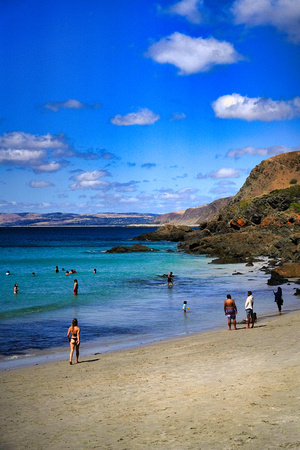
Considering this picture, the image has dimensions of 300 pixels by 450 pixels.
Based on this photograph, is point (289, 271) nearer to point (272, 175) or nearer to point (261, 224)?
point (261, 224)

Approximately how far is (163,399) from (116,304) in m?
20.0

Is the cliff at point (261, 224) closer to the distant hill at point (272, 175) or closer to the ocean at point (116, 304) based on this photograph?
the distant hill at point (272, 175)

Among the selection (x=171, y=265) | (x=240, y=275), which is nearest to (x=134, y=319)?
(x=240, y=275)

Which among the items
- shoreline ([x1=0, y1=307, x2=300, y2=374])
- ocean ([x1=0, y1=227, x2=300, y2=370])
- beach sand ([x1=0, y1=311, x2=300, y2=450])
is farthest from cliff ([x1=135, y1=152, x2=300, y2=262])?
beach sand ([x1=0, y1=311, x2=300, y2=450])

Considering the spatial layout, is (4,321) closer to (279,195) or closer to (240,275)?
(240,275)

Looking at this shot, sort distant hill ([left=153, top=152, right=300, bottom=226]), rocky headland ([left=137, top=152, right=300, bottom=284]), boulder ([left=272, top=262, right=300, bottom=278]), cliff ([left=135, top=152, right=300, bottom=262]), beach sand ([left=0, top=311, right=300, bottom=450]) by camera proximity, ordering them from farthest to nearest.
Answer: distant hill ([left=153, top=152, right=300, bottom=226]), cliff ([left=135, top=152, right=300, bottom=262]), rocky headland ([left=137, top=152, right=300, bottom=284]), boulder ([left=272, top=262, right=300, bottom=278]), beach sand ([left=0, top=311, right=300, bottom=450])

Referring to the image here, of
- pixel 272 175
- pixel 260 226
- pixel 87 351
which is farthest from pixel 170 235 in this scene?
pixel 87 351

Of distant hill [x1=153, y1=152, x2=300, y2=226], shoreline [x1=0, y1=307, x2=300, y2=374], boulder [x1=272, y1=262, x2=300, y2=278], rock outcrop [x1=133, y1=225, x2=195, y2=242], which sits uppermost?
distant hill [x1=153, y1=152, x2=300, y2=226]

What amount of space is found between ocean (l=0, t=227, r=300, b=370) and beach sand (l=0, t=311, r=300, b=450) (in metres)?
3.43

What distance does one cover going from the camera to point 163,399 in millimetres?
10938

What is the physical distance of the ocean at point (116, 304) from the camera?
2003 cm

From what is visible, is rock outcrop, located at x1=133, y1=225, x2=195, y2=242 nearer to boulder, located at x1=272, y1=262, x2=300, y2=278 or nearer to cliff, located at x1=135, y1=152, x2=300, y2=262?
cliff, located at x1=135, y1=152, x2=300, y2=262

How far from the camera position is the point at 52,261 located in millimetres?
68562

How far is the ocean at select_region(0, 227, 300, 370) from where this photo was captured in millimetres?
20031
